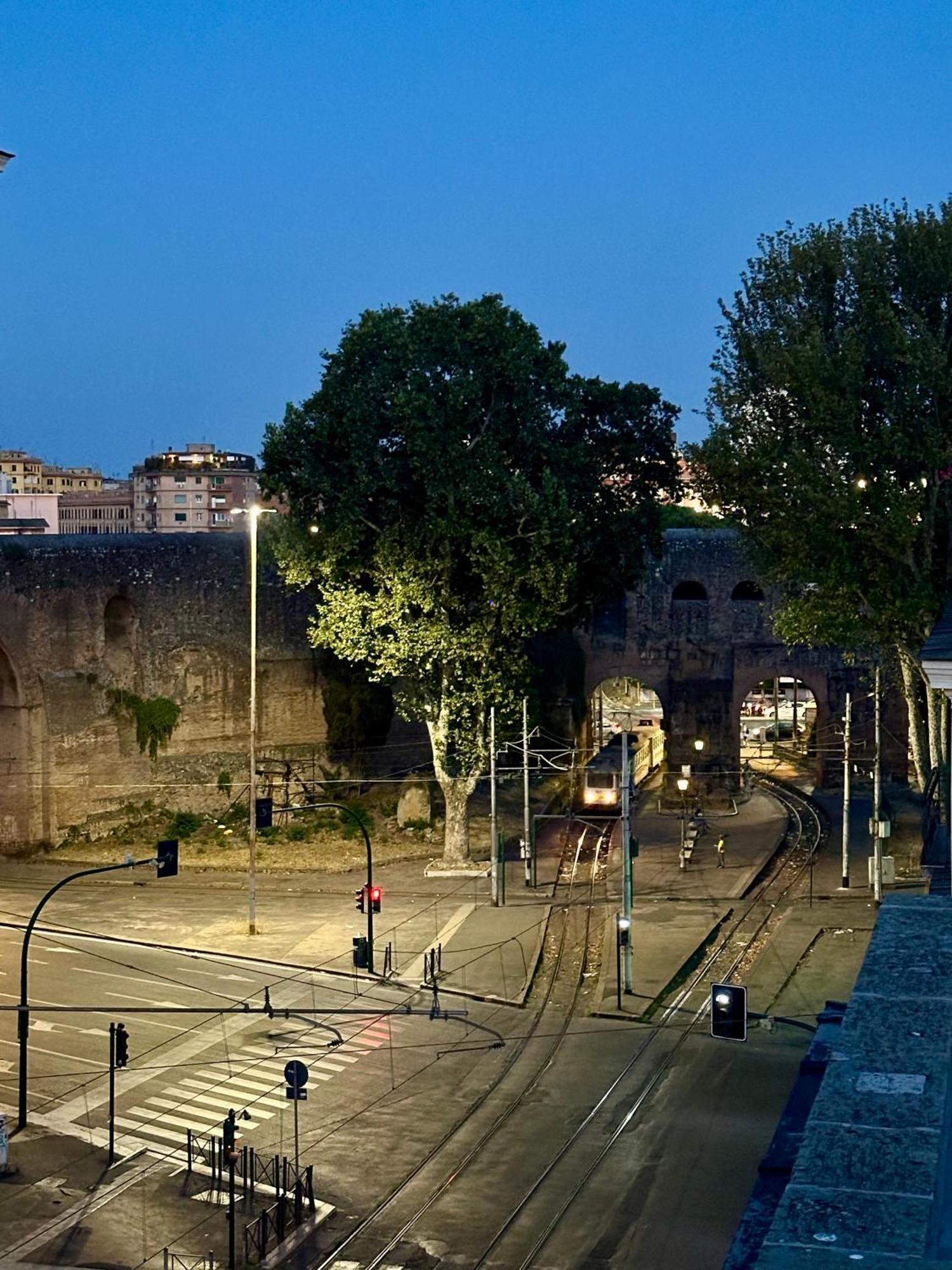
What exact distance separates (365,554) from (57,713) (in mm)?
11900

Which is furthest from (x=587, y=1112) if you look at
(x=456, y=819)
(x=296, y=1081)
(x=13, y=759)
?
(x=13, y=759)

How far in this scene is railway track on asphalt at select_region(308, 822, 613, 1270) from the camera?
22156 mm

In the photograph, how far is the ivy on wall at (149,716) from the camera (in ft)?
175

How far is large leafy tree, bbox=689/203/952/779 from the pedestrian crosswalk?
53.0 ft

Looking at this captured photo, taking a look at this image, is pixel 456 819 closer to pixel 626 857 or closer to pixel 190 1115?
pixel 626 857

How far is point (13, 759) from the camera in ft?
167

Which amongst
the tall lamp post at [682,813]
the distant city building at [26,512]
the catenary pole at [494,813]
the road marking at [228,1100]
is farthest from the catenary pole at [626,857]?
the distant city building at [26,512]

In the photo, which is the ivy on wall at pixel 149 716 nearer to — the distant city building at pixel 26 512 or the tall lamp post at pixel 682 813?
the tall lamp post at pixel 682 813

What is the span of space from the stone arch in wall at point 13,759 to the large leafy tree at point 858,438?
22366 millimetres

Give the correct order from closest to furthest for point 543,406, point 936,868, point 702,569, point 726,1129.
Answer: point 936,868 → point 726,1129 → point 543,406 → point 702,569

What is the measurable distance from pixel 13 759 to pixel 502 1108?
27.6m

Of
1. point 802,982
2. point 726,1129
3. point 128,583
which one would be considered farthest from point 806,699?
point 726,1129

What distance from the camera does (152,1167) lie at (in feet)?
82.8

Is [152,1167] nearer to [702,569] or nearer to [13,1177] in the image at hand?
[13,1177]
